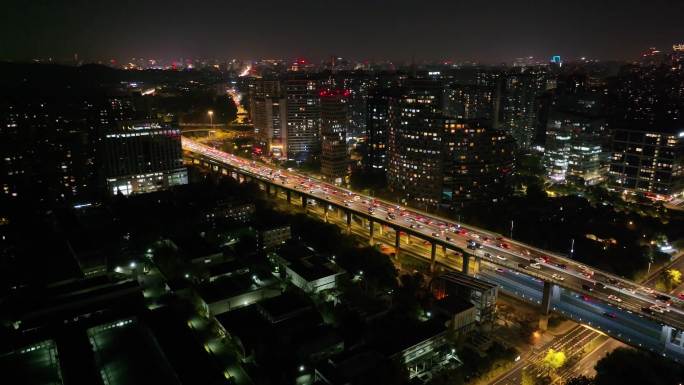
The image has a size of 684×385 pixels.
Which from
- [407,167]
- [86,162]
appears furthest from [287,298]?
[86,162]

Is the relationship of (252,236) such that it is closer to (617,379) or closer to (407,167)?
(407,167)

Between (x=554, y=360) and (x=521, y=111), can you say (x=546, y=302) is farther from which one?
(x=521, y=111)

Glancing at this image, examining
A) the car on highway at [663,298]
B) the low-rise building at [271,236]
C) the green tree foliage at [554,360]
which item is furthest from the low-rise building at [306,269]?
the car on highway at [663,298]

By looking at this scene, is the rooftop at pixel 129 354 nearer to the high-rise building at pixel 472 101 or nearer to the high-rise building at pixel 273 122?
the high-rise building at pixel 273 122

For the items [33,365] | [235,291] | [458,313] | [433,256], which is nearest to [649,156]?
[433,256]

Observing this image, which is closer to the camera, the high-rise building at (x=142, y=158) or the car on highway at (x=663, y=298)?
the car on highway at (x=663, y=298)
